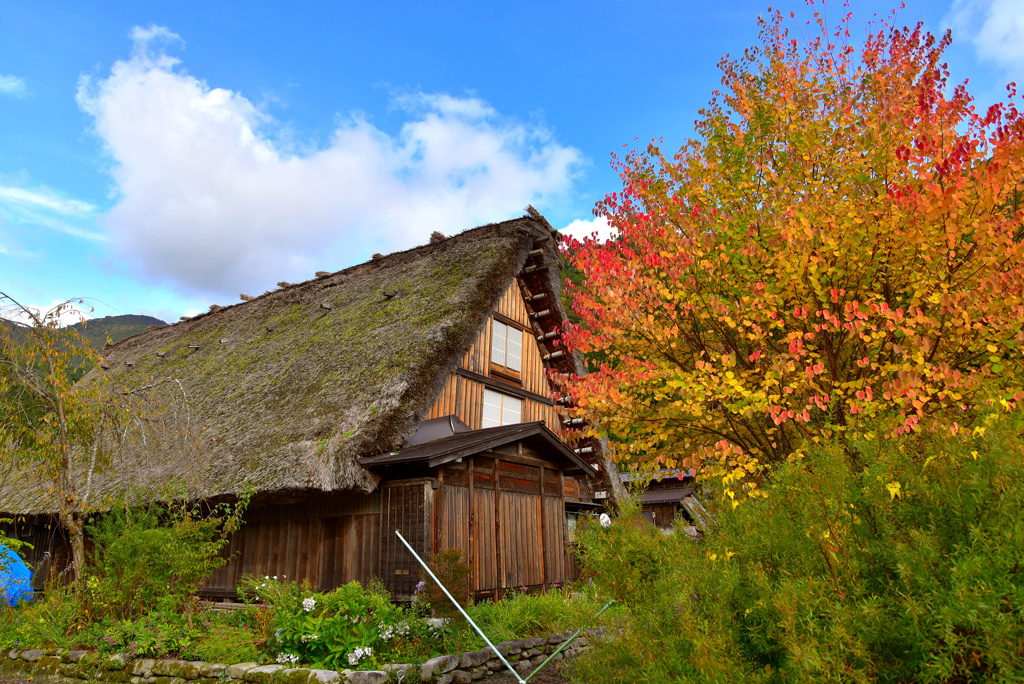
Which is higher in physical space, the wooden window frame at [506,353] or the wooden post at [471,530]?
the wooden window frame at [506,353]

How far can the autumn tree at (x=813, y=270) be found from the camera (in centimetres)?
556

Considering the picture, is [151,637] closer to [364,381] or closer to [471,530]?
[471,530]

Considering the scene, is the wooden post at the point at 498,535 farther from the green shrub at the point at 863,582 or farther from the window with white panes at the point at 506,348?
the green shrub at the point at 863,582

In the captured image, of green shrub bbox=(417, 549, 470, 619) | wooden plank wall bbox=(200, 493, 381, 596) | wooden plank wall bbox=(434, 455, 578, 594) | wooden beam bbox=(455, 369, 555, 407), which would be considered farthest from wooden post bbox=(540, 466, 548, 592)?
green shrub bbox=(417, 549, 470, 619)

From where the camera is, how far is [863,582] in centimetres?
268

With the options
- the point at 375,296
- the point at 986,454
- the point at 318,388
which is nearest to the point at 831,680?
the point at 986,454

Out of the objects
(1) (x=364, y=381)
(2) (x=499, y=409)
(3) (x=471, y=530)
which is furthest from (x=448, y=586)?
(2) (x=499, y=409)

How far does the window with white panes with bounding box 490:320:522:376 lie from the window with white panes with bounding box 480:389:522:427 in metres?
0.58

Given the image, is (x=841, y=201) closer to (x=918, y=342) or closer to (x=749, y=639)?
(x=918, y=342)

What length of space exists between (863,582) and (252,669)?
586cm

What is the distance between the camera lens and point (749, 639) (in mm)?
3182

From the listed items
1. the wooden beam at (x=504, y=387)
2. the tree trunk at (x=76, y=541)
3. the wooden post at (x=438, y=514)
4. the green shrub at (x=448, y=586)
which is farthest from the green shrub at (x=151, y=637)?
the wooden beam at (x=504, y=387)

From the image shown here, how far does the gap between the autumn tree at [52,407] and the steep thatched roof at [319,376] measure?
0.59 metres

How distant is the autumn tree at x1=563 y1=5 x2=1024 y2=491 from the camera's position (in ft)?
18.2
